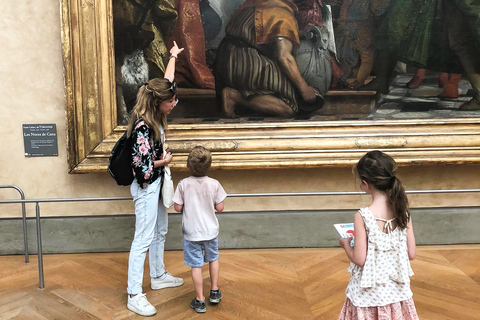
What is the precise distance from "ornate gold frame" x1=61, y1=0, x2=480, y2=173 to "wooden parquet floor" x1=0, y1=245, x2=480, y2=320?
3.72 feet

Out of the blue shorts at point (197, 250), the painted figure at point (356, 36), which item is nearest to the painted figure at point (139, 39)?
the painted figure at point (356, 36)

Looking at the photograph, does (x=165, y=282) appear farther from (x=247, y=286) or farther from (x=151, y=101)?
(x=151, y=101)

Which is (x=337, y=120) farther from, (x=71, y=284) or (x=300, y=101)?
(x=71, y=284)

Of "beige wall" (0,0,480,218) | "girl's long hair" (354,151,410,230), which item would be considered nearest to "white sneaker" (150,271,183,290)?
"beige wall" (0,0,480,218)

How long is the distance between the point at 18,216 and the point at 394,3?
5.32 m

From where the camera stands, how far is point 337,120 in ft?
18.8

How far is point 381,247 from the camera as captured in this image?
288cm

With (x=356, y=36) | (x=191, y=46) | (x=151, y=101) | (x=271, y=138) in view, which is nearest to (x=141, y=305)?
(x=151, y=101)

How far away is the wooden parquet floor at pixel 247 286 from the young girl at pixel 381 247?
135cm

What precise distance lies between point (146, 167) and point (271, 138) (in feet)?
6.73

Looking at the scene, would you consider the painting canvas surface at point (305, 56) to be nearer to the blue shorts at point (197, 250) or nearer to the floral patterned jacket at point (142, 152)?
the floral patterned jacket at point (142, 152)

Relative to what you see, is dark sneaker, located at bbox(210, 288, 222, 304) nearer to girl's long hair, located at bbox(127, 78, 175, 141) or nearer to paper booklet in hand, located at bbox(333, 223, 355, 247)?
girl's long hair, located at bbox(127, 78, 175, 141)

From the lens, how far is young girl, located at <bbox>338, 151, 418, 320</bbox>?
2.81 metres

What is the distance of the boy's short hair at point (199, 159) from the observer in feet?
13.0
